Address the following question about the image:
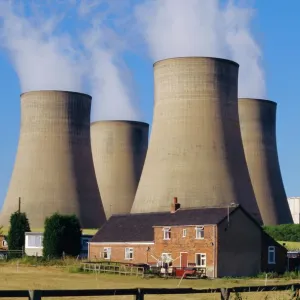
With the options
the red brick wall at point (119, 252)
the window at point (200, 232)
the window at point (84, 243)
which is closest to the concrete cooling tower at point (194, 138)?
the window at point (84, 243)

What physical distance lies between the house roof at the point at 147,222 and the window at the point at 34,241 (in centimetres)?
609

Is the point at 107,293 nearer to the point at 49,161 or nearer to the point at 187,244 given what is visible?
the point at 187,244

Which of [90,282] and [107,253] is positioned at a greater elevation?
[107,253]

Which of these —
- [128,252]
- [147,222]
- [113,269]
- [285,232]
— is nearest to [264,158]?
[285,232]

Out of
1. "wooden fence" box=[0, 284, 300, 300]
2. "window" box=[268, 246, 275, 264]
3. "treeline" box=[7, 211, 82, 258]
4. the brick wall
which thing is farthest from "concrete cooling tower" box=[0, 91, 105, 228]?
"wooden fence" box=[0, 284, 300, 300]

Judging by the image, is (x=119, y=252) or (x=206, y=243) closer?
(x=206, y=243)

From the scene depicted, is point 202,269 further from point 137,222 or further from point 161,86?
point 161,86

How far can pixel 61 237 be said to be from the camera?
3531cm

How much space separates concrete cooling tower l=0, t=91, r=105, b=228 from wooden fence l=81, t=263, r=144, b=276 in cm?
1865

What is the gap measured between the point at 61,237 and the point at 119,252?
183 inches

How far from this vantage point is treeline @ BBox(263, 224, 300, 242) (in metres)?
46.1

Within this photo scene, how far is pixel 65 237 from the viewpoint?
1399 inches

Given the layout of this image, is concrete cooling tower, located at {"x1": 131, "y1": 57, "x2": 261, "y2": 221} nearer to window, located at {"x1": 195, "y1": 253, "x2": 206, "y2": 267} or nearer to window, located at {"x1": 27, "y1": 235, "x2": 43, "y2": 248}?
window, located at {"x1": 27, "y1": 235, "x2": 43, "y2": 248}

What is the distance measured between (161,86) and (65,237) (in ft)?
34.4
